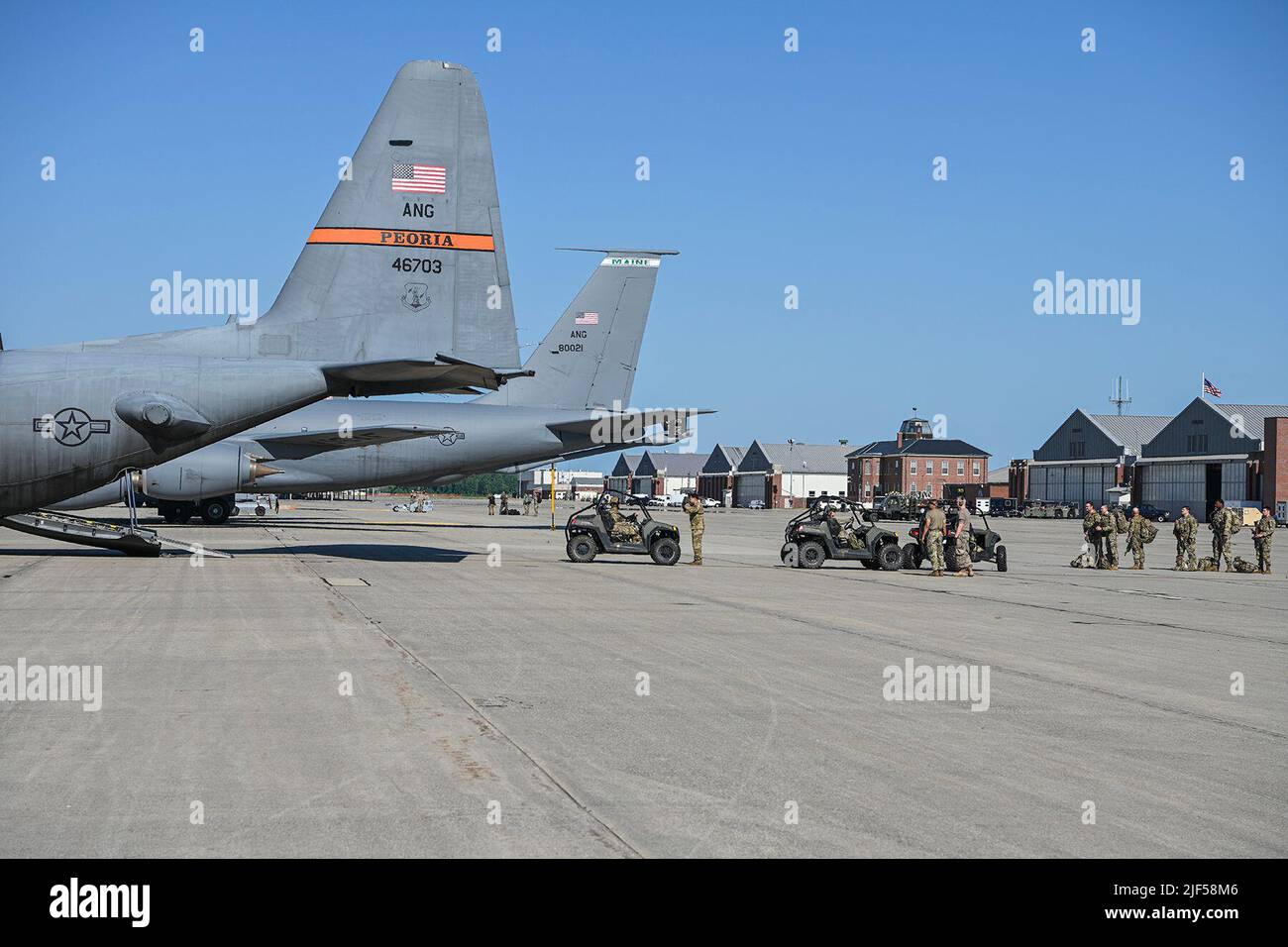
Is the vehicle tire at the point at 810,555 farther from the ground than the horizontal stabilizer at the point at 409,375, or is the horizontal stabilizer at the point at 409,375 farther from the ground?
the horizontal stabilizer at the point at 409,375

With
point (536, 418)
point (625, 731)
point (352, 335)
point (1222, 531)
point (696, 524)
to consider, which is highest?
point (352, 335)

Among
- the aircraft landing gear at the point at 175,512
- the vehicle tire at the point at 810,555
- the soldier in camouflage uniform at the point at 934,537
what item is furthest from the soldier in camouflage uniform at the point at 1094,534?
the aircraft landing gear at the point at 175,512

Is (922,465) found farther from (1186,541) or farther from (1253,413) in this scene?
(1186,541)

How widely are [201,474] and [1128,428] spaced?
10328 centimetres

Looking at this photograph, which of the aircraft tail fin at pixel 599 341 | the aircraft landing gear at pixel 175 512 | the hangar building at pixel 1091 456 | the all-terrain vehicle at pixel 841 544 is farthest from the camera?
the hangar building at pixel 1091 456

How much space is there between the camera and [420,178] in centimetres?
2248

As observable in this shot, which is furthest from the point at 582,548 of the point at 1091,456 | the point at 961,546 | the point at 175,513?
the point at 1091,456

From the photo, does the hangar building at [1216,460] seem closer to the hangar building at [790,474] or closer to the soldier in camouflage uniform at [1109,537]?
the hangar building at [790,474]

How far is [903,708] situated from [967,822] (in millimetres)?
3744

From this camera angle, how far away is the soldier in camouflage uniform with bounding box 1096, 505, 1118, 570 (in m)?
33.6

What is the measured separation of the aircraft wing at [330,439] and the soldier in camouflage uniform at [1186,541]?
22.1 meters

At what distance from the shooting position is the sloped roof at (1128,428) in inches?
4513
